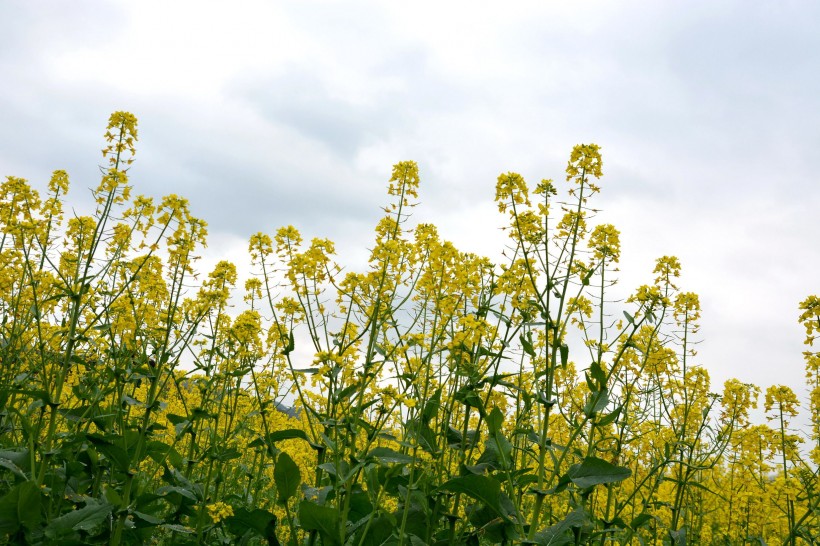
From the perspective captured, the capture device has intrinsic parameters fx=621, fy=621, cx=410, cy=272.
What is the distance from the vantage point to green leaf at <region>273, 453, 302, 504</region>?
3312 millimetres

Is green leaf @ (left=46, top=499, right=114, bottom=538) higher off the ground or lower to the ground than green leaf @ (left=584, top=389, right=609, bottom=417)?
lower

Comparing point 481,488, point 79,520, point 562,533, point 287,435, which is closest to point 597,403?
point 562,533

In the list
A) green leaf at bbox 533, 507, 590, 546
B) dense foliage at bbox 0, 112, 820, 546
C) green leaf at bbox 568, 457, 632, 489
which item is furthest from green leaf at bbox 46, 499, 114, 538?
green leaf at bbox 568, 457, 632, 489

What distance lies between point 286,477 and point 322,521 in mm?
480

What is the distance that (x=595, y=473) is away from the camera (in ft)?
10.5

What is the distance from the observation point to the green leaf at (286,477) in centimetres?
331

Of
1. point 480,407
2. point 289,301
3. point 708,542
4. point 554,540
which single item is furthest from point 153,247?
point 708,542

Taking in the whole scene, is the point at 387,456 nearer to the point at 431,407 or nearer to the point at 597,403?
the point at 431,407

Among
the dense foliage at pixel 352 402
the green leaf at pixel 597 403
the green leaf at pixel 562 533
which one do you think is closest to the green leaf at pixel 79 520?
the dense foliage at pixel 352 402

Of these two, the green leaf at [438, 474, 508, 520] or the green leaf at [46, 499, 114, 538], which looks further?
the green leaf at [46, 499, 114, 538]

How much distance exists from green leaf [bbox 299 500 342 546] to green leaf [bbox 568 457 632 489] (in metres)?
1.20

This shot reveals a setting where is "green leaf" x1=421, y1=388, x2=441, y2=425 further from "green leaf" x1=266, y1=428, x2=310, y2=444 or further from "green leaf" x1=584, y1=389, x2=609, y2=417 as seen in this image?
"green leaf" x1=584, y1=389, x2=609, y2=417

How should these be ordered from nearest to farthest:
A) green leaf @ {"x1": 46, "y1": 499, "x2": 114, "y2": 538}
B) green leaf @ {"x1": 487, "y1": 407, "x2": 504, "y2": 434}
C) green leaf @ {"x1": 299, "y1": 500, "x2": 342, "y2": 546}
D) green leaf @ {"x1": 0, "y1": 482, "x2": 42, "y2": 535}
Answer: green leaf @ {"x1": 299, "y1": 500, "x2": 342, "y2": 546}
green leaf @ {"x1": 0, "y1": 482, "x2": 42, "y2": 535}
green leaf @ {"x1": 46, "y1": 499, "x2": 114, "y2": 538}
green leaf @ {"x1": 487, "y1": 407, "x2": 504, "y2": 434}

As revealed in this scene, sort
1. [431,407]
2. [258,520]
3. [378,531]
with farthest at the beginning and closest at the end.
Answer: [431,407] → [258,520] → [378,531]
